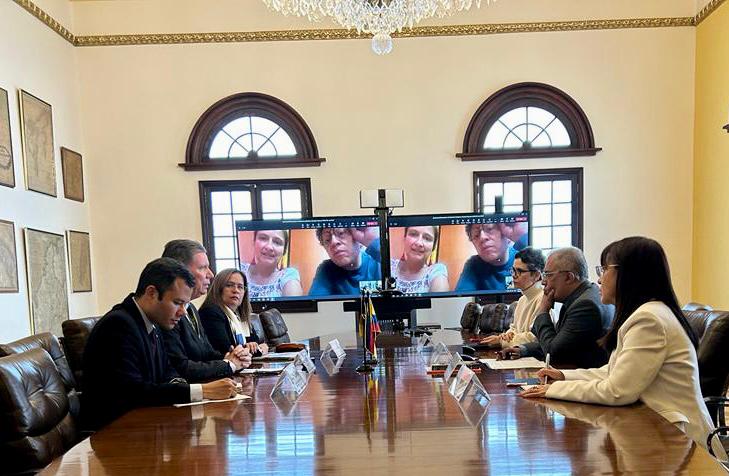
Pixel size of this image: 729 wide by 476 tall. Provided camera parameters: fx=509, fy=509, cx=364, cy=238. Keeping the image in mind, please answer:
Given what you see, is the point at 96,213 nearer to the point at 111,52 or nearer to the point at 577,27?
the point at 111,52

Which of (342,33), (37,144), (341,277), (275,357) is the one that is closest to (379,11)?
(342,33)

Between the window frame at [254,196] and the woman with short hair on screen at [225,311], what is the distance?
260 centimetres

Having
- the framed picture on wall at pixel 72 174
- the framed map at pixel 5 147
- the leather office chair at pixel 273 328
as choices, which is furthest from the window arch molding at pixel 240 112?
the leather office chair at pixel 273 328

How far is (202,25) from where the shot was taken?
5910mm

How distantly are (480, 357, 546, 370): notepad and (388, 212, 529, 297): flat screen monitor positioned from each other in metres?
2.91

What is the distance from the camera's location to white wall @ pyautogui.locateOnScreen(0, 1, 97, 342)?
4.54m

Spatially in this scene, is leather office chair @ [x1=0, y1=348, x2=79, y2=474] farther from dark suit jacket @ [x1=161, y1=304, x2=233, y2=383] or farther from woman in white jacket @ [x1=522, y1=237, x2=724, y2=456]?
woman in white jacket @ [x1=522, y1=237, x2=724, y2=456]

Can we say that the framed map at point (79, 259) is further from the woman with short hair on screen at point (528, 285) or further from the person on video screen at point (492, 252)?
the woman with short hair on screen at point (528, 285)

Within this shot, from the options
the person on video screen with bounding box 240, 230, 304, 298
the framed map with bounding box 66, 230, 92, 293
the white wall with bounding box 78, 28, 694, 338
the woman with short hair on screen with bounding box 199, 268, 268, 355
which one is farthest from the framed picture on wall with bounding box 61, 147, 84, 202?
the woman with short hair on screen with bounding box 199, 268, 268, 355

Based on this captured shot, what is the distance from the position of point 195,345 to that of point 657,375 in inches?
85.2

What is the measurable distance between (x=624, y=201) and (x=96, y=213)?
619 cm

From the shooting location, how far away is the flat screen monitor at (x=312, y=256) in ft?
17.8

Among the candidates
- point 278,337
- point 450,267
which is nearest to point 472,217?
point 450,267

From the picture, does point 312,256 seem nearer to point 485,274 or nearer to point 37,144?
point 485,274
